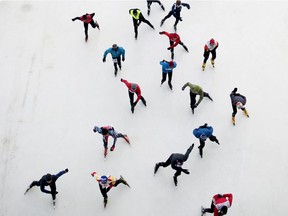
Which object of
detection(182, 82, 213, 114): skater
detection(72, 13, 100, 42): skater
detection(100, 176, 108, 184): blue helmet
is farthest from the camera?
detection(72, 13, 100, 42): skater

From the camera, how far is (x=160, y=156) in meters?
10.5

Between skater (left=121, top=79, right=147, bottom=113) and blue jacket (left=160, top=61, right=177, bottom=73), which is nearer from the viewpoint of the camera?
skater (left=121, top=79, right=147, bottom=113)

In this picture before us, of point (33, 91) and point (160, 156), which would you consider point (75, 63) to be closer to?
point (33, 91)

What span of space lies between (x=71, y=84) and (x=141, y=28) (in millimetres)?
3215

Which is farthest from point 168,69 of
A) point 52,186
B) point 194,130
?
point 52,186

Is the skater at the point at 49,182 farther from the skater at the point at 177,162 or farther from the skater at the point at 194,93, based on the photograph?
the skater at the point at 194,93

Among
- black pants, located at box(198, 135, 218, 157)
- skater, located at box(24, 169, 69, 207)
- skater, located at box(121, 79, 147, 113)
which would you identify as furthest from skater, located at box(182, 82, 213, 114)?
skater, located at box(24, 169, 69, 207)

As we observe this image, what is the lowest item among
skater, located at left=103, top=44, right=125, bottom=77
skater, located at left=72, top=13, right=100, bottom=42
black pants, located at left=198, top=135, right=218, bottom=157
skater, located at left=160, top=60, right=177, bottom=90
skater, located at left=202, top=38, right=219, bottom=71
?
black pants, located at left=198, top=135, right=218, bottom=157

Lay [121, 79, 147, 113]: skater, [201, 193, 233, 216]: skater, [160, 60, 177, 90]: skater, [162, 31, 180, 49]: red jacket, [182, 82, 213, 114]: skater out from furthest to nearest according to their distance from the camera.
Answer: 1. [162, 31, 180, 49]: red jacket
2. [160, 60, 177, 90]: skater
3. [182, 82, 213, 114]: skater
4. [121, 79, 147, 113]: skater
5. [201, 193, 233, 216]: skater

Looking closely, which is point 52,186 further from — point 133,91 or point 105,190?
point 133,91

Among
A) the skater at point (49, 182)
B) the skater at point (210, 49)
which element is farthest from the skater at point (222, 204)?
the skater at point (210, 49)

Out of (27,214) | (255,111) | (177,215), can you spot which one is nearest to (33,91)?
(27,214)

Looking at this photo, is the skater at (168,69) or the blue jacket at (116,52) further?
the blue jacket at (116,52)

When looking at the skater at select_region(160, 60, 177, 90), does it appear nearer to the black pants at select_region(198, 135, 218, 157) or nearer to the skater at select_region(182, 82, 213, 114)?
the skater at select_region(182, 82, 213, 114)
